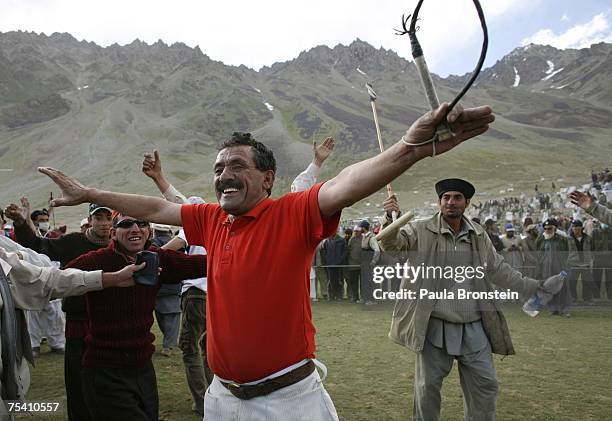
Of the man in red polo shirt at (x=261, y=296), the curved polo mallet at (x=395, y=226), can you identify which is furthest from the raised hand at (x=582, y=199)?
the man in red polo shirt at (x=261, y=296)

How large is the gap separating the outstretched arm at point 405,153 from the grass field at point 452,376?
3894mm

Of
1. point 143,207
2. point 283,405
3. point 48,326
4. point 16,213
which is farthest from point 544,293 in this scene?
point 48,326

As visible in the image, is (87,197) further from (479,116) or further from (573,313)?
(573,313)

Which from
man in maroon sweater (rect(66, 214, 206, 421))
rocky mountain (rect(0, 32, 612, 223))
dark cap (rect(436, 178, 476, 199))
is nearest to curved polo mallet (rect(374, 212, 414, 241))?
dark cap (rect(436, 178, 476, 199))

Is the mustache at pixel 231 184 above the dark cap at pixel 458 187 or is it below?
below

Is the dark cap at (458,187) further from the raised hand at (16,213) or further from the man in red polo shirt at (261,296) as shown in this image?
the raised hand at (16,213)

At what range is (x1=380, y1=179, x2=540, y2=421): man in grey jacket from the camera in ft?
14.1

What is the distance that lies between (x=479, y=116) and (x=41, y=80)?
179343mm

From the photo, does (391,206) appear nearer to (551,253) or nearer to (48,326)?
(48,326)

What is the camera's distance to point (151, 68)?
176500 millimetres

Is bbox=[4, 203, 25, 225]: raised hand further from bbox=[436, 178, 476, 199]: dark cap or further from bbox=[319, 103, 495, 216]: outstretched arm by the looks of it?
bbox=[436, 178, 476, 199]: dark cap

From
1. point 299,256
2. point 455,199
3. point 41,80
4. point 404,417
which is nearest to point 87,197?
point 299,256

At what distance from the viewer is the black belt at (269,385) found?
2.59 m

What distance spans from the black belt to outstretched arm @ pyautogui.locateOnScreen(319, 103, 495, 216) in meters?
0.88
